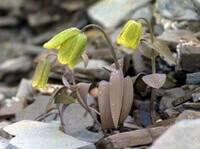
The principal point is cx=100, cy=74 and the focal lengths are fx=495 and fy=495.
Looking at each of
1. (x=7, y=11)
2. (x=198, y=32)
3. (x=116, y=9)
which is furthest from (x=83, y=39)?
(x=7, y=11)

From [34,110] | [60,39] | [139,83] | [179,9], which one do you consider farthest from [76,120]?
[179,9]

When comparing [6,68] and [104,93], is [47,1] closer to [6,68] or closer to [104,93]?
[6,68]

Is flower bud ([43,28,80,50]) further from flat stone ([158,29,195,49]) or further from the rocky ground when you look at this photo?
flat stone ([158,29,195,49])

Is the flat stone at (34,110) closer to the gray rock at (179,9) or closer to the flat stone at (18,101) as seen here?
the flat stone at (18,101)

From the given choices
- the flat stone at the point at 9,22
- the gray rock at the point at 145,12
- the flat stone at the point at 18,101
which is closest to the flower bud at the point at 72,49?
the flat stone at the point at 18,101

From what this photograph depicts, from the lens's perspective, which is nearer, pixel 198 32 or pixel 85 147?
pixel 85 147

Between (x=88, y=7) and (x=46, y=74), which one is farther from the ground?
(x=46, y=74)

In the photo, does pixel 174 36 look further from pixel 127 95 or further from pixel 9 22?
pixel 9 22

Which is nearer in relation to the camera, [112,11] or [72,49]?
[72,49]
